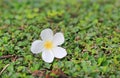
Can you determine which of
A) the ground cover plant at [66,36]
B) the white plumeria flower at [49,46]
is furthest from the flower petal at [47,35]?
the ground cover plant at [66,36]

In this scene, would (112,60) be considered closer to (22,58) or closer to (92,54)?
(92,54)

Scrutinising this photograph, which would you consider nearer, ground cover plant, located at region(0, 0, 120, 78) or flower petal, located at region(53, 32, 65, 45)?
ground cover plant, located at region(0, 0, 120, 78)

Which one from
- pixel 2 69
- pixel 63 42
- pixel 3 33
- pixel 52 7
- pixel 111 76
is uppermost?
pixel 52 7

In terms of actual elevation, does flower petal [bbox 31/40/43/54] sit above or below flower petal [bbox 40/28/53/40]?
below

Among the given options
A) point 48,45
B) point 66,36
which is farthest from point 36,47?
point 66,36

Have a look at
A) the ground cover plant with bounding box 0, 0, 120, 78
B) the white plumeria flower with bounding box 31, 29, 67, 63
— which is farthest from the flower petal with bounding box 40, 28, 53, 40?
the ground cover plant with bounding box 0, 0, 120, 78

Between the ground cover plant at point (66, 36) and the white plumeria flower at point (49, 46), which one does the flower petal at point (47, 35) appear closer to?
the white plumeria flower at point (49, 46)

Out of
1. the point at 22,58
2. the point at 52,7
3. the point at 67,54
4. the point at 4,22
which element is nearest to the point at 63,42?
the point at 67,54

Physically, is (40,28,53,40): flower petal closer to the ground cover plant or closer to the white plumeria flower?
the white plumeria flower
